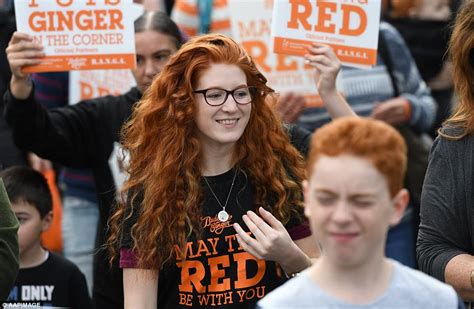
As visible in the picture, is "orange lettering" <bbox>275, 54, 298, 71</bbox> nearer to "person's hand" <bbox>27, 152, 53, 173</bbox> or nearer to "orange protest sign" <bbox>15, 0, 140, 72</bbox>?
"orange protest sign" <bbox>15, 0, 140, 72</bbox>

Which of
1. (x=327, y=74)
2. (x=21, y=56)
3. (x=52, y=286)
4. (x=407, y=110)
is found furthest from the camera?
(x=407, y=110)

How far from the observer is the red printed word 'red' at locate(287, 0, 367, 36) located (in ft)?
16.7

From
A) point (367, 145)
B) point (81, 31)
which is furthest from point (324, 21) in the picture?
point (367, 145)

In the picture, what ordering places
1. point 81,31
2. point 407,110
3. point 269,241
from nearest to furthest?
1. point 269,241
2. point 81,31
3. point 407,110

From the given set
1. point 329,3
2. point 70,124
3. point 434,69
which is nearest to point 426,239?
point 329,3

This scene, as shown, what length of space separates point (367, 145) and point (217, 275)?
1311 millimetres

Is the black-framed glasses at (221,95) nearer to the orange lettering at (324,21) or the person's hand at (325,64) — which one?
the person's hand at (325,64)

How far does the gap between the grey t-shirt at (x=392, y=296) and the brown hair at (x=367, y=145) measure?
0.83 ft

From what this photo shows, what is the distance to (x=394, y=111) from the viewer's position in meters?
6.23

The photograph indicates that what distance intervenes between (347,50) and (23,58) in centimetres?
141

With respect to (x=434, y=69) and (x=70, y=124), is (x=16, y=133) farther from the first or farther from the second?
(x=434, y=69)

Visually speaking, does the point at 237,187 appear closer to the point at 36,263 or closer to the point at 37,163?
the point at 36,263

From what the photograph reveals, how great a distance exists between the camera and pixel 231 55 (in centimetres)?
434

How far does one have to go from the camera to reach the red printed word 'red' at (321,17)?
16.7 feet
